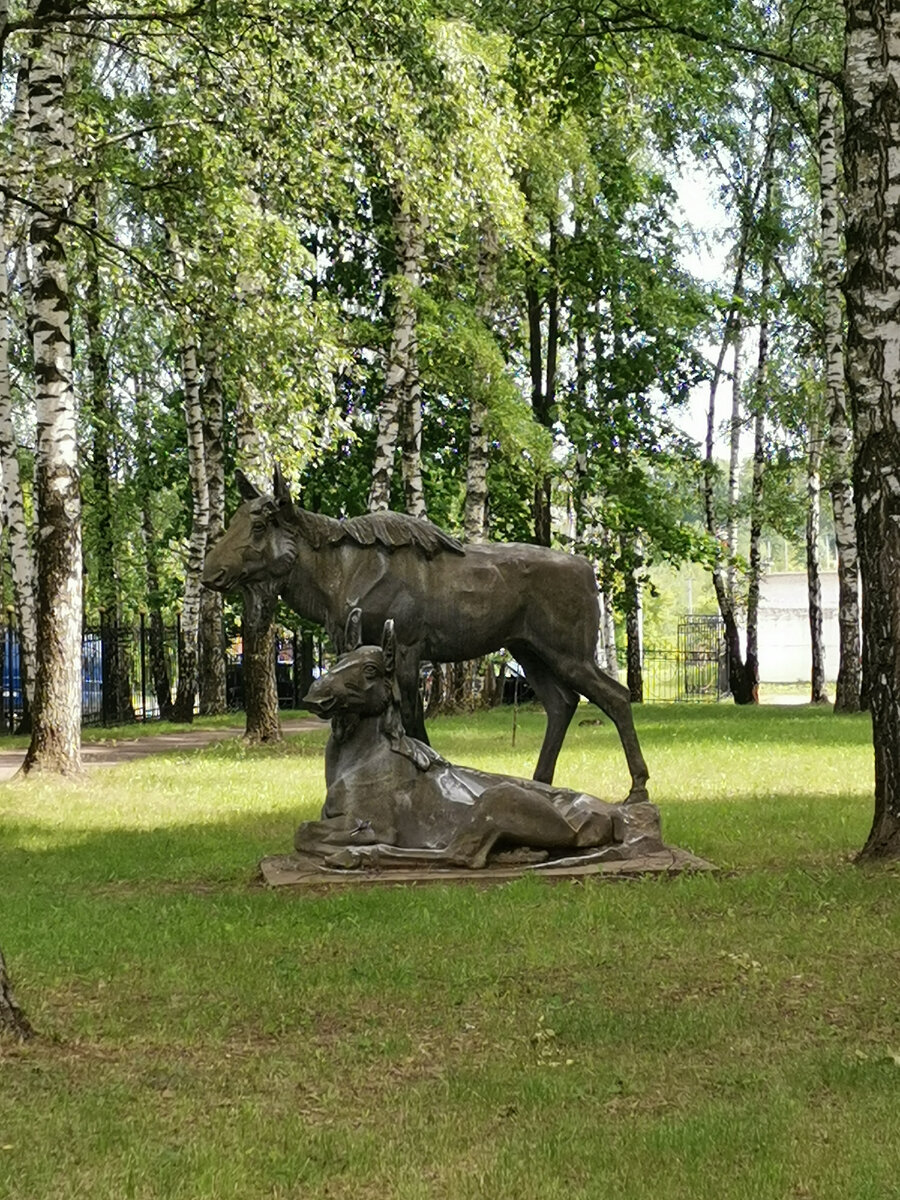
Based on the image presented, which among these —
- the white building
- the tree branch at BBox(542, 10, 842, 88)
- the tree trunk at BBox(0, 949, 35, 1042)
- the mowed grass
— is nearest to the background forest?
the tree branch at BBox(542, 10, 842, 88)

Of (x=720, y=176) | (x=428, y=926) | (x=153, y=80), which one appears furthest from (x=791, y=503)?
(x=428, y=926)

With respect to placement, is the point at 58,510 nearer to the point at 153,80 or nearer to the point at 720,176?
the point at 153,80

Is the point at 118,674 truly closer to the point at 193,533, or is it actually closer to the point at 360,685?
the point at 193,533

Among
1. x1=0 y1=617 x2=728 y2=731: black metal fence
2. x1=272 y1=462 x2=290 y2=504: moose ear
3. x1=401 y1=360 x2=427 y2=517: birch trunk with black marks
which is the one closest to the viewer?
x1=272 y1=462 x2=290 y2=504: moose ear

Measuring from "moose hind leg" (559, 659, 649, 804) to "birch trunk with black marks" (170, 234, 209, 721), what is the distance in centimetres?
1374

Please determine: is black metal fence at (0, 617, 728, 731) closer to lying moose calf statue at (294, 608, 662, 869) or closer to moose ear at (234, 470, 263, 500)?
moose ear at (234, 470, 263, 500)

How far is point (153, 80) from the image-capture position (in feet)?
60.9

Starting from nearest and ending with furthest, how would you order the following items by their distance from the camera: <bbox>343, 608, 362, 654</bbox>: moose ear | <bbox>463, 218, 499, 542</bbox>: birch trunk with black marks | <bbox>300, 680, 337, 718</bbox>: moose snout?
<bbox>300, 680, 337, 718</bbox>: moose snout < <bbox>343, 608, 362, 654</bbox>: moose ear < <bbox>463, 218, 499, 542</bbox>: birch trunk with black marks

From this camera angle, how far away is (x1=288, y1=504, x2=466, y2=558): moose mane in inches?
451

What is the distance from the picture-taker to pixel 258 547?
1130cm

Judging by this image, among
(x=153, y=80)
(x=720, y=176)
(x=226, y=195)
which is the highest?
(x=720, y=176)

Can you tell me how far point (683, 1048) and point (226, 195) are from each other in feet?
42.3

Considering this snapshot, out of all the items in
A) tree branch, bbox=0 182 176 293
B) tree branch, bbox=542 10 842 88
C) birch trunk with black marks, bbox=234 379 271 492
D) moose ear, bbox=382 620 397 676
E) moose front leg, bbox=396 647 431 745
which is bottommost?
moose front leg, bbox=396 647 431 745

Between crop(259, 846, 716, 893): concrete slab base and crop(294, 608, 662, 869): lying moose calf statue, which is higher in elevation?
crop(294, 608, 662, 869): lying moose calf statue
